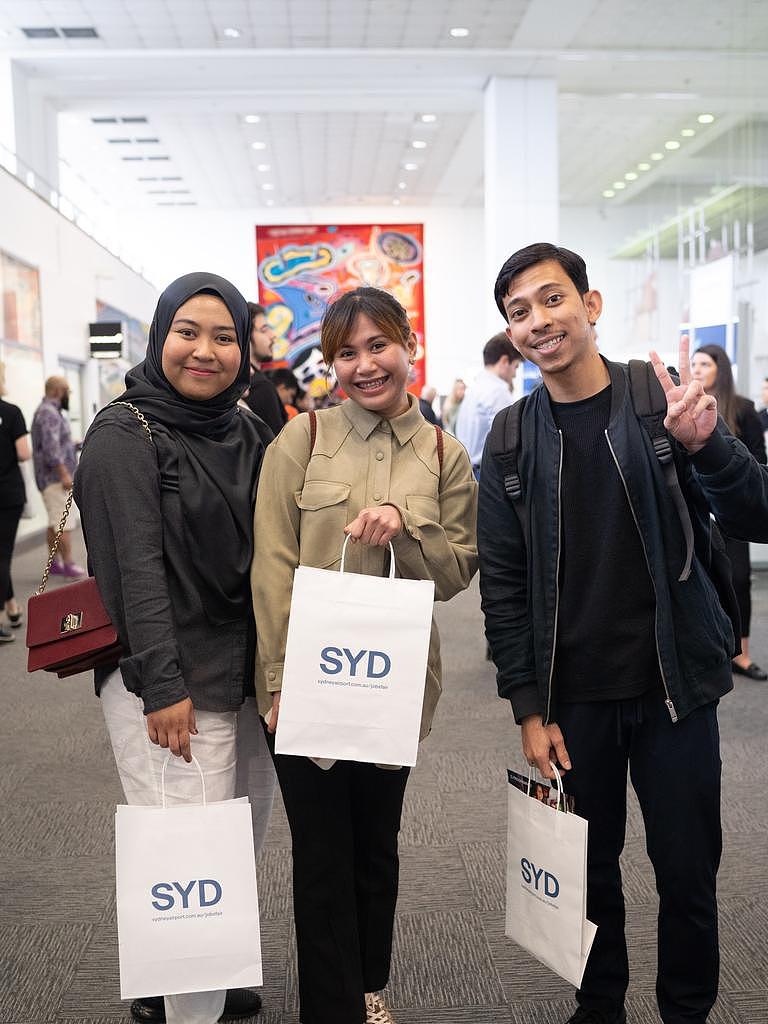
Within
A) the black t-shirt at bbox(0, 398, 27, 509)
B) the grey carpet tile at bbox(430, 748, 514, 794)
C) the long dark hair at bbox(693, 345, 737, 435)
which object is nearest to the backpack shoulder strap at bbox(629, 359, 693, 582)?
the grey carpet tile at bbox(430, 748, 514, 794)

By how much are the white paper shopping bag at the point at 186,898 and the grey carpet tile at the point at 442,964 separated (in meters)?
0.70

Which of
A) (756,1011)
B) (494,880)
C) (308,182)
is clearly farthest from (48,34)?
(756,1011)

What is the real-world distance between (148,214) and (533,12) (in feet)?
42.1

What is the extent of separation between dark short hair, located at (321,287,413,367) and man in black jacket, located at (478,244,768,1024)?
0.20 meters

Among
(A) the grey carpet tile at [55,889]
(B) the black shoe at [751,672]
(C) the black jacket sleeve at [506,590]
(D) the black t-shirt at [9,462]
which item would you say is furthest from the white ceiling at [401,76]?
(A) the grey carpet tile at [55,889]

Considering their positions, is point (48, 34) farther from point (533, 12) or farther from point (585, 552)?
point (585, 552)

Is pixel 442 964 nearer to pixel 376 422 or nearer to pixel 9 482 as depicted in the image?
pixel 376 422

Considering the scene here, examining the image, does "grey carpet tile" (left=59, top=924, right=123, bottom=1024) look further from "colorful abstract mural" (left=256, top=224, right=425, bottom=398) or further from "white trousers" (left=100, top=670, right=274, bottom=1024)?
"colorful abstract mural" (left=256, top=224, right=425, bottom=398)

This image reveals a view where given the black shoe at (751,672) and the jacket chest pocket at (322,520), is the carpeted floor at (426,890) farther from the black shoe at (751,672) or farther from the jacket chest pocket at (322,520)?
the jacket chest pocket at (322,520)

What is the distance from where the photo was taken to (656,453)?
1722 millimetres

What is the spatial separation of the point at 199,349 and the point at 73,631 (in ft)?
1.81

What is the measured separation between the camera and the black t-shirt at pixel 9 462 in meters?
6.19

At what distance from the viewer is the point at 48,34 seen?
11.7 m

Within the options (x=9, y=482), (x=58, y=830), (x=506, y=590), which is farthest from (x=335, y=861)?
(x=9, y=482)
